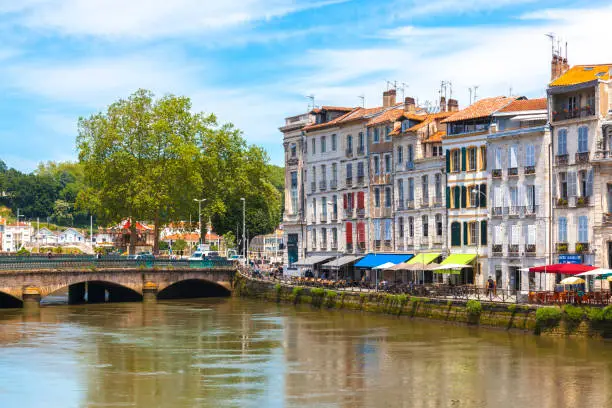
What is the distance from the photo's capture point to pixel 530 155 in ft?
219

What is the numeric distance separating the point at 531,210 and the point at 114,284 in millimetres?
37249

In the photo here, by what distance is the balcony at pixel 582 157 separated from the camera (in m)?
62.2

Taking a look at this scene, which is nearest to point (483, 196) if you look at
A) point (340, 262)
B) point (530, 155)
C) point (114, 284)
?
point (530, 155)

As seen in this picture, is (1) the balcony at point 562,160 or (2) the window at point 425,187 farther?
(2) the window at point 425,187

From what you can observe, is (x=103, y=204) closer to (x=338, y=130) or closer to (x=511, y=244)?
(x=338, y=130)

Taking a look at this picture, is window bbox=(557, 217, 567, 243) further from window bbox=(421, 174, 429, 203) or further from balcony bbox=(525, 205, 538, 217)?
window bbox=(421, 174, 429, 203)

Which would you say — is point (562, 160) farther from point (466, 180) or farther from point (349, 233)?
point (349, 233)

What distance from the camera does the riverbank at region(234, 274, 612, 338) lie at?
169 feet

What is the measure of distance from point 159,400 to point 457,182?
40.2 metres

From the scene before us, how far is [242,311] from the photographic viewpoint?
76562 mm

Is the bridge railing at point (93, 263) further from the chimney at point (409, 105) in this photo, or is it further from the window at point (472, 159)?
the window at point (472, 159)

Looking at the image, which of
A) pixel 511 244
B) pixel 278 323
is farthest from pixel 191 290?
pixel 511 244

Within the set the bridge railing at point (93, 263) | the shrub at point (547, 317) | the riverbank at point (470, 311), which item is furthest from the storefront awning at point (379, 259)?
the shrub at point (547, 317)

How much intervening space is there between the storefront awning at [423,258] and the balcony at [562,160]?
13537 millimetres
